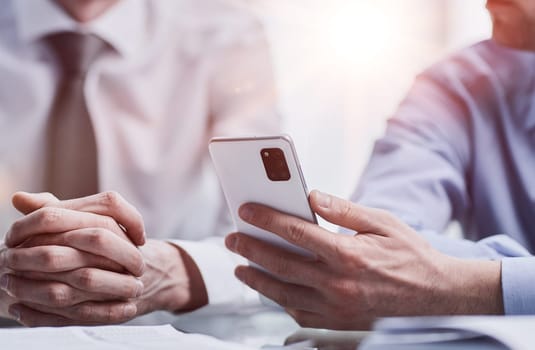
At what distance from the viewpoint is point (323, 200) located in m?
0.62

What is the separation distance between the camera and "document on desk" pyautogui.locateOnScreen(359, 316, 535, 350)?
1.19ft

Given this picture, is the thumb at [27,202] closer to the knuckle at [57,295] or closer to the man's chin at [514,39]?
the knuckle at [57,295]

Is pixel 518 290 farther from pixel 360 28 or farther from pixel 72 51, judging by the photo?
pixel 360 28

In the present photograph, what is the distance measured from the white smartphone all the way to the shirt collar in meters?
0.66

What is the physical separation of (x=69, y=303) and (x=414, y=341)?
388 mm

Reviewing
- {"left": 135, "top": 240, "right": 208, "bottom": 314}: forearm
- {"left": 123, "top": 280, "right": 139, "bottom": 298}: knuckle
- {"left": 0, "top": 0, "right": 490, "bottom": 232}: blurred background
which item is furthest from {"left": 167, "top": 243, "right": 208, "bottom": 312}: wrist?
{"left": 0, "top": 0, "right": 490, "bottom": 232}: blurred background

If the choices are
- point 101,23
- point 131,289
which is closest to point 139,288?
point 131,289

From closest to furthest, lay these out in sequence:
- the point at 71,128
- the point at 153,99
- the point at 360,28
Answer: the point at 71,128, the point at 153,99, the point at 360,28

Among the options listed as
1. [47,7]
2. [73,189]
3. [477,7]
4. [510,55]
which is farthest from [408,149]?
[477,7]

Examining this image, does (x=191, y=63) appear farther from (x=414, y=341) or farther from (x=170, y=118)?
(x=414, y=341)

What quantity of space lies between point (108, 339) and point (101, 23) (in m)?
0.91

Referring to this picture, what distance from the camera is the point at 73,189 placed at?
1.17 metres

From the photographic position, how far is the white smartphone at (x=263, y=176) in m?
0.60

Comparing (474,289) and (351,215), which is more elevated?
(351,215)
